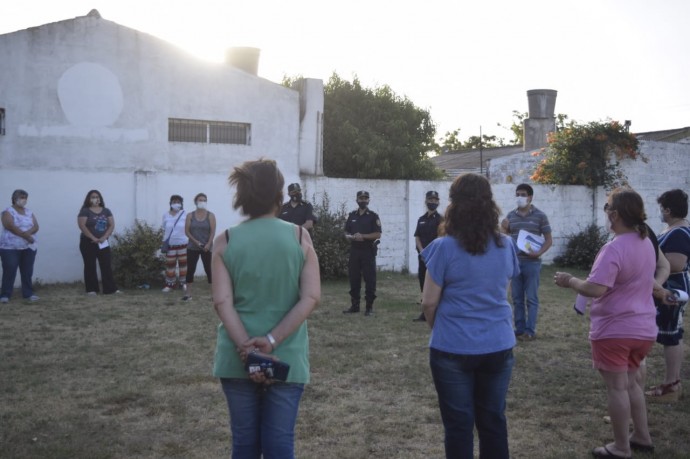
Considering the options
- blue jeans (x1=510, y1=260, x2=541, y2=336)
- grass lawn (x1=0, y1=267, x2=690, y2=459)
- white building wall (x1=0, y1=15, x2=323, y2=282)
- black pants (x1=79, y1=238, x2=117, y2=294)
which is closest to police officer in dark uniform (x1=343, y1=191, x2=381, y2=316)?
grass lawn (x1=0, y1=267, x2=690, y2=459)

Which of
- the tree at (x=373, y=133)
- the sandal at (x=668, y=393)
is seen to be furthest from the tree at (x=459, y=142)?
the sandal at (x=668, y=393)

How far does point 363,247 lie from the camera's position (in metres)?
11.2

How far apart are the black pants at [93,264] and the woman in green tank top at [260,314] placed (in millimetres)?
10781

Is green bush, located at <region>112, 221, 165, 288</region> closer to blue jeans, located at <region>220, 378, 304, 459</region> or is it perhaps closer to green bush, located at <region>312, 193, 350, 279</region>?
green bush, located at <region>312, 193, 350, 279</region>

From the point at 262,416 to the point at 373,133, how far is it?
26.0 meters

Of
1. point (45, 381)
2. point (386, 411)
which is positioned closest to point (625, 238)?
point (386, 411)

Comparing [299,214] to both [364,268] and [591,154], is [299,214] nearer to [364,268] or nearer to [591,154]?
[364,268]

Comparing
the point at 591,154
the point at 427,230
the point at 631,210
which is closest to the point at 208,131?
the point at 427,230

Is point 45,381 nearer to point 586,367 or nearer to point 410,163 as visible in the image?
point 586,367

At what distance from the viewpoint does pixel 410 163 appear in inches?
1145

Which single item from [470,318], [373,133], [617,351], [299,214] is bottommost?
[617,351]

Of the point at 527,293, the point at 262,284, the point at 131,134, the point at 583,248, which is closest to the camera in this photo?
the point at 262,284

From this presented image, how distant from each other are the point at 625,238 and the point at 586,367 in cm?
341

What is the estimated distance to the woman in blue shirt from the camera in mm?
3906
